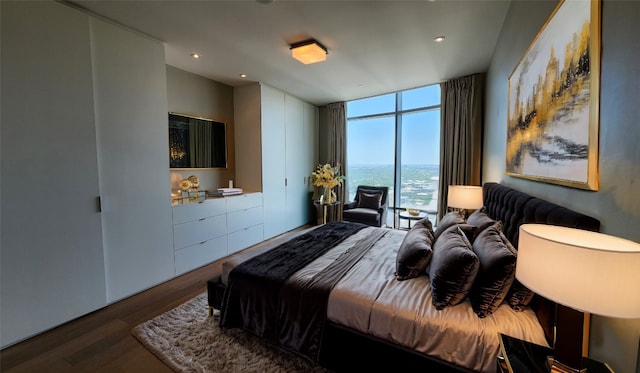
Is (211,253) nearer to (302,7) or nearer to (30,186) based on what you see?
(30,186)

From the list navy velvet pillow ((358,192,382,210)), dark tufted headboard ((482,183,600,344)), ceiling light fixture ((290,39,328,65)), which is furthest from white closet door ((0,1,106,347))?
navy velvet pillow ((358,192,382,210))

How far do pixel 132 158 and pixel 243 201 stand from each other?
5.36 ft

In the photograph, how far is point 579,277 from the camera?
690mm

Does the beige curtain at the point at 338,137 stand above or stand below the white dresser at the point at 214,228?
above

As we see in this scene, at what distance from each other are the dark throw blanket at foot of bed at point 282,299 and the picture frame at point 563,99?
4.65 ft

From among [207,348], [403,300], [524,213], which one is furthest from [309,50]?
[207,348]

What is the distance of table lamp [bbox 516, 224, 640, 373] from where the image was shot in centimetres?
65

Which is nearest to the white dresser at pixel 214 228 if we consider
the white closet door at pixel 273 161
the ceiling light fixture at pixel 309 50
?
the white closet door at pixel 273 161

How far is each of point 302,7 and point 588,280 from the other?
2.51m

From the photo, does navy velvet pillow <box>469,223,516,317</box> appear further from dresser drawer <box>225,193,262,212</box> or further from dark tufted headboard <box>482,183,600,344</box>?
dresser drawer <box>225,193,262,212</box>

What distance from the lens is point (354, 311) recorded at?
1.53m

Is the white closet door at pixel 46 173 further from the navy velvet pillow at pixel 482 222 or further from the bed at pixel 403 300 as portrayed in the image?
the navy velvet pillow at pixel 482 222

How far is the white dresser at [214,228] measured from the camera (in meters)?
3.07

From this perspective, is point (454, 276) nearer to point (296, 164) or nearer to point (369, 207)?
point (369, 207)
